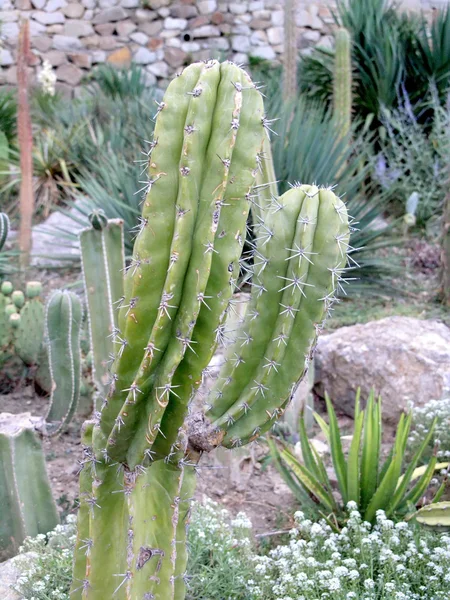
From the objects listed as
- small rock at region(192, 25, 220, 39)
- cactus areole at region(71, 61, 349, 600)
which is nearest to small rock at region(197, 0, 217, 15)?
small rock at region(192, 25, 220, 39)

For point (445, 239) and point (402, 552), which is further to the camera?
point (445, 239)

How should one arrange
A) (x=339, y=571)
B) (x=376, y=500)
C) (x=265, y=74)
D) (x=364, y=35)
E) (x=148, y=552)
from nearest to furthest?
1. (x=148, y=552)
2. (x=339, y=571)
3. (x=376, y=500)
4. (x=364, y=35)
5. (x=265, y=74)

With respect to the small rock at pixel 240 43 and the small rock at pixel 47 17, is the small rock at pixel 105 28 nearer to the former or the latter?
the small rock at pixel 47 17

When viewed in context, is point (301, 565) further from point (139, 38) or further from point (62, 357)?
point (139, 38)

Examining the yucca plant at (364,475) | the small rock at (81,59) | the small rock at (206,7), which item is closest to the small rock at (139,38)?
the small rock at (81,59)

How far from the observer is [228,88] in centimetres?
159

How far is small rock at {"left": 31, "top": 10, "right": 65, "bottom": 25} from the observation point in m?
10.2

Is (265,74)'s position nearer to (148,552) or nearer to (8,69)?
(8,69)

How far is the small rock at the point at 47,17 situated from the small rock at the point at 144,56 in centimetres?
116

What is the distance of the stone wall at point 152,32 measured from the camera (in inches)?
408

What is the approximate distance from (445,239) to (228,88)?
4304 millimetres

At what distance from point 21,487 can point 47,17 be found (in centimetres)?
916

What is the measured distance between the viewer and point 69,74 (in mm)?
10562

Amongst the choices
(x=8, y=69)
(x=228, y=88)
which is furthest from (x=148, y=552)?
(x=8, y=69)
